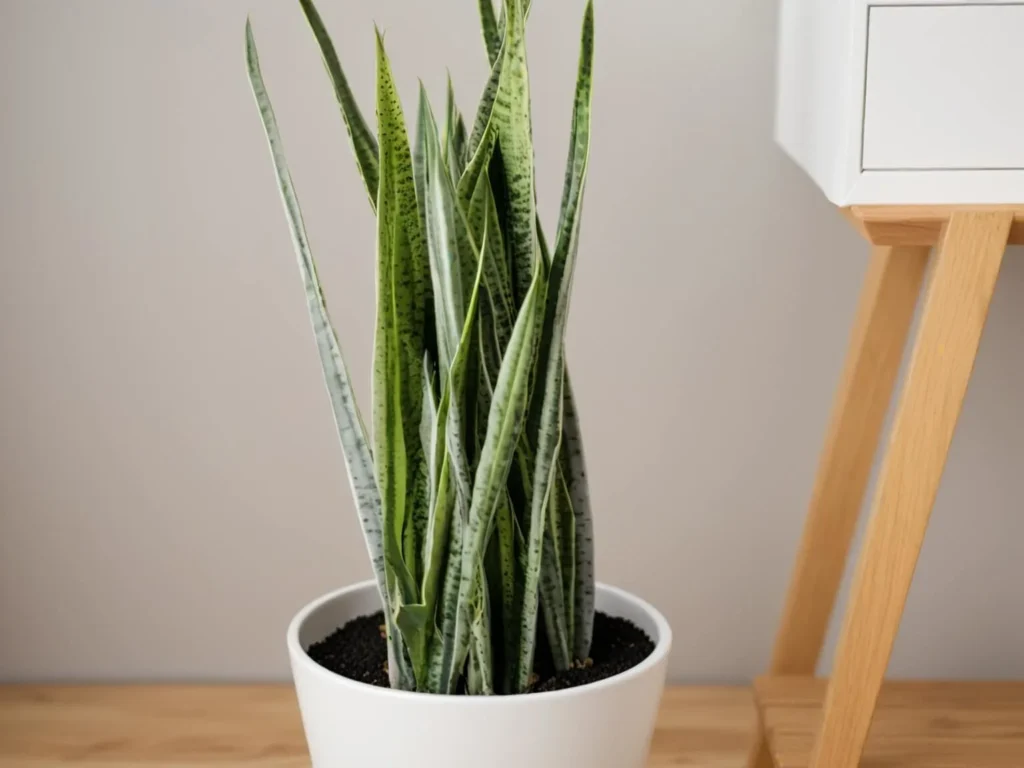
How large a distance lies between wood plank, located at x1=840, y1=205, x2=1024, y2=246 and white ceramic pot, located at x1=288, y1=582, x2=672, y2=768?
299 millimetres

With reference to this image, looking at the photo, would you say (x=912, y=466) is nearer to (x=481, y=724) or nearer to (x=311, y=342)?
(x=481, y=724)

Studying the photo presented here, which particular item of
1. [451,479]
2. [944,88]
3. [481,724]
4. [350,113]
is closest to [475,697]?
[481,724]

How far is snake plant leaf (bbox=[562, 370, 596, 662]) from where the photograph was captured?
0.78m

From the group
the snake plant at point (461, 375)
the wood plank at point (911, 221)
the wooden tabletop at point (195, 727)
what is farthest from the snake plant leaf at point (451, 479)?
the wooden tabletop at point (195, 727)

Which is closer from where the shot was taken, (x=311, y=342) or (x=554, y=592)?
(x=554, y=592)

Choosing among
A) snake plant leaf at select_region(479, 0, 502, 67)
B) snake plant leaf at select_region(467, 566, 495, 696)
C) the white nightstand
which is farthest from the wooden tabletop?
snake plant leaf at select_region(479, 0, 502, 67)

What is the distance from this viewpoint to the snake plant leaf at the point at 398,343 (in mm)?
689

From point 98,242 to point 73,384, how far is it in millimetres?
142

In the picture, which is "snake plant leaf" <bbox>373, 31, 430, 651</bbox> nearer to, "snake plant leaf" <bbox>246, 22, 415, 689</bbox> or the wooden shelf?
"snake plant leaf" <bbox>246, 22, 415, 689</bbox>

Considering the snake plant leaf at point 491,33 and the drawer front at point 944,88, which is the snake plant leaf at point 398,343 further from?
the drawer front at point 944,88

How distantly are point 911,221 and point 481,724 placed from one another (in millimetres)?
399

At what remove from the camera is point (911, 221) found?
72 centimetres

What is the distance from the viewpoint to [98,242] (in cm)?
111

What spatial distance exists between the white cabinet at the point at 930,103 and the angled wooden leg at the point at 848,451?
22 centimetres
